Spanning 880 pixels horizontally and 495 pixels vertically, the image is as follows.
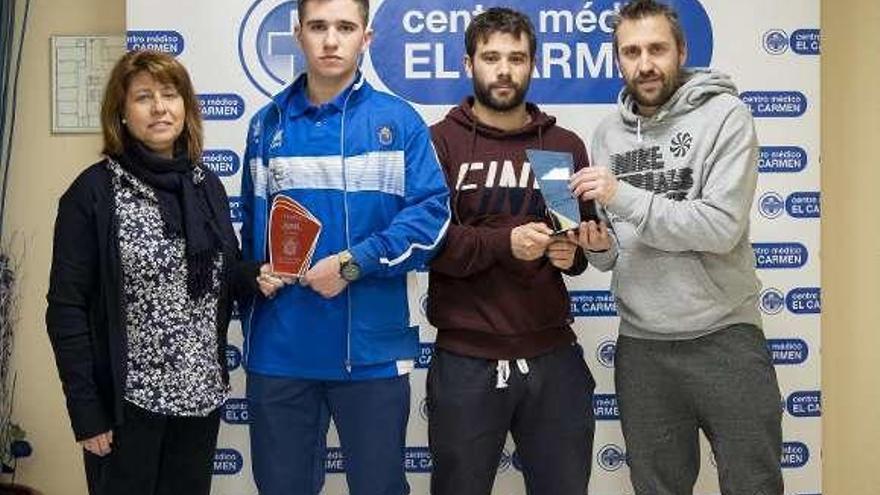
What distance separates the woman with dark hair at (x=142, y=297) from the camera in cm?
226

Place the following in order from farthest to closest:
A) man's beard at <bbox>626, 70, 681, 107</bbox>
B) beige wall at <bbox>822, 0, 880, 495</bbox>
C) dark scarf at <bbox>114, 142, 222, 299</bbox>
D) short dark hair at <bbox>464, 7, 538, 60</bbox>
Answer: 1. beige wall at <bbox>822, 0, 880, 495</bbox>
2. short dark hair at <bbox>464, 7, 538, 60</bbox>
3. man's beard at <bbox>626, 70, 681, 107</bbox>
4. dark scarf at <bbox>114, 142, 222, 299</bbox>

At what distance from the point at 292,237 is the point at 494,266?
615mm

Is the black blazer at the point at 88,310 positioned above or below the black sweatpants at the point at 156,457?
above

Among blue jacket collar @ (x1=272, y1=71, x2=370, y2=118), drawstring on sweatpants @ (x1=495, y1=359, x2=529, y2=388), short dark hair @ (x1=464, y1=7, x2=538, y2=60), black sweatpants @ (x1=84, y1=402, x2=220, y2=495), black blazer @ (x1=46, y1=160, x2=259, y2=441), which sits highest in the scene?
short dark hair @ (x1=464, y1=7, x2=538, y2=60)

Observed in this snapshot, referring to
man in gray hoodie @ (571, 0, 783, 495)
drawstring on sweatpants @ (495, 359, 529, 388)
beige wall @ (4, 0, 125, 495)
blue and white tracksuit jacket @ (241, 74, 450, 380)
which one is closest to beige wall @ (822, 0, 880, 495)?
man in gray hoodie @ (571, 0, 783, 495)

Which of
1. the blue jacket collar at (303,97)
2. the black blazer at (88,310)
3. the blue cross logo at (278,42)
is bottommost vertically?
the black blazer at (88,310)

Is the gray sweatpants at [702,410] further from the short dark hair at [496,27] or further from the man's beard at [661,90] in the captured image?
the short dark hair at [496,27]

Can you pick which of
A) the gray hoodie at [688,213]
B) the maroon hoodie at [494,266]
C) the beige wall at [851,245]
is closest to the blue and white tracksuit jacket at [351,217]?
the maroon hoodie at [494,266]

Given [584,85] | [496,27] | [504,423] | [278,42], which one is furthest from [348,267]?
[584,85]

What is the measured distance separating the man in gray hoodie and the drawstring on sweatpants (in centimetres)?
30

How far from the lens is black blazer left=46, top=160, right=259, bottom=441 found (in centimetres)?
225

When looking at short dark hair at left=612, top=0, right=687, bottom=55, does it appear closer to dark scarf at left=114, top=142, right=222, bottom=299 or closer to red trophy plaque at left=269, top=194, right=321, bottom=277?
red trophy plaque at left=269, top=194, right=321, bottom=277

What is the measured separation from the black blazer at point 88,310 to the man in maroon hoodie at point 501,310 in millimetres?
915

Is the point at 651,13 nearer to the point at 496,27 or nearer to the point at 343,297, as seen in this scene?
the point at 496,27
